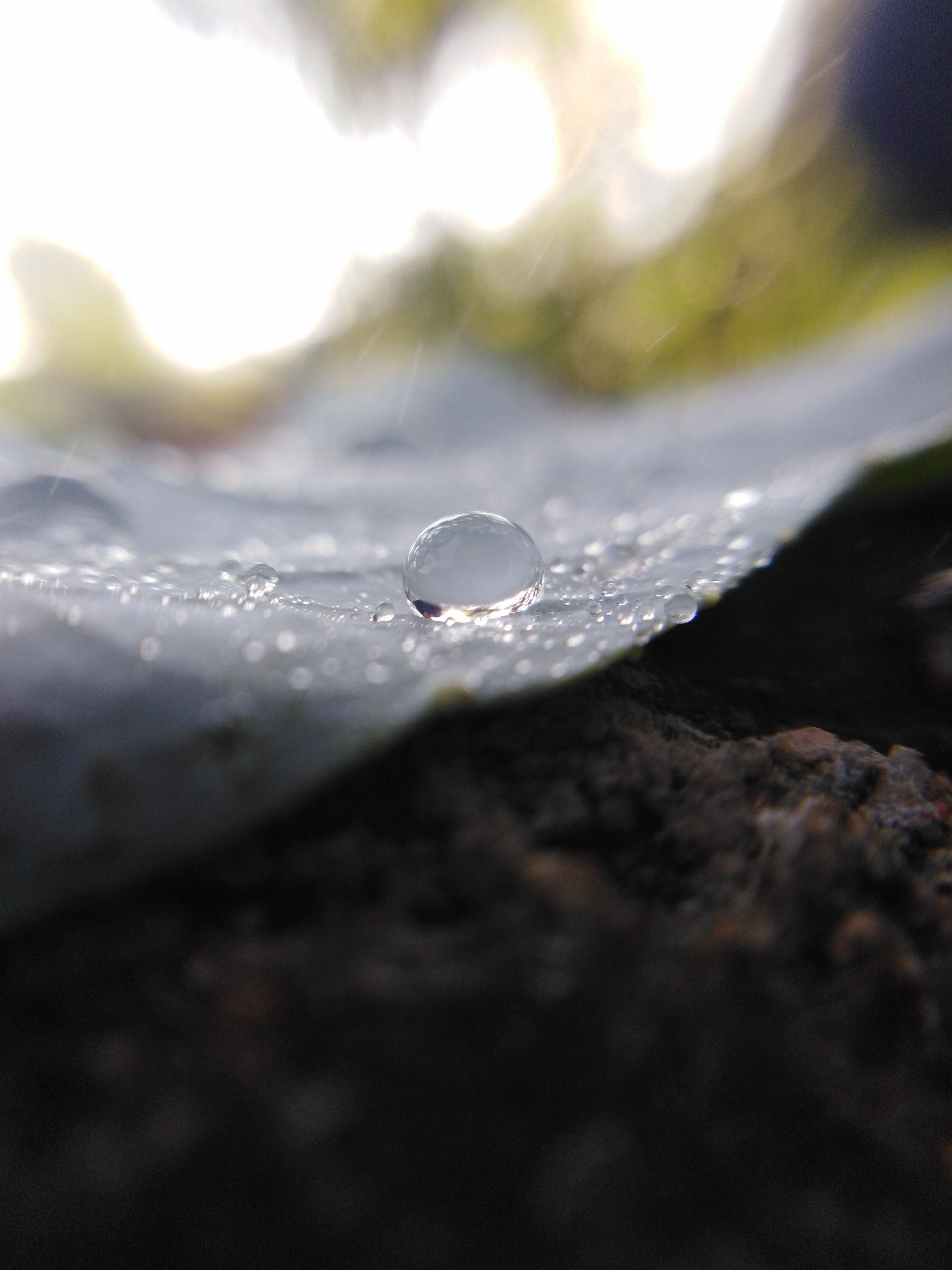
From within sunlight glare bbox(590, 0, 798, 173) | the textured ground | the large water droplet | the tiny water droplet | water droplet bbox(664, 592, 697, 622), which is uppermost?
sunlight glare bbox(590, 0, 798, 173)

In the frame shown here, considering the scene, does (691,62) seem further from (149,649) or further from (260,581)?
(149,649)

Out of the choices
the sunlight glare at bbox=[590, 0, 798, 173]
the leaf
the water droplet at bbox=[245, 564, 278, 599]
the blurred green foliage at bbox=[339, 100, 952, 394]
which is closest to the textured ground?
the leaf

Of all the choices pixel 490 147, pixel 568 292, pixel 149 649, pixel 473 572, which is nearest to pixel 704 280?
pixel 568 292

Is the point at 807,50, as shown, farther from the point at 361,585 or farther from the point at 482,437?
the point at 361,585

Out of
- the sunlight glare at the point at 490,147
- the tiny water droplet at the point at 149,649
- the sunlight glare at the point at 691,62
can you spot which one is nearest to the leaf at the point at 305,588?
the tiny water droplet at the point at 149,649

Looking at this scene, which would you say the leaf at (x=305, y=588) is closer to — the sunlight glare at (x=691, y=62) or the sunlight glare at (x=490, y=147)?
the sunlight glare at (x=691, y=62)

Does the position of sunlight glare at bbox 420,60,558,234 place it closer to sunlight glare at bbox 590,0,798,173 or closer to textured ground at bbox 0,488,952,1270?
sunlight glare at bbox 590,0,798,173
